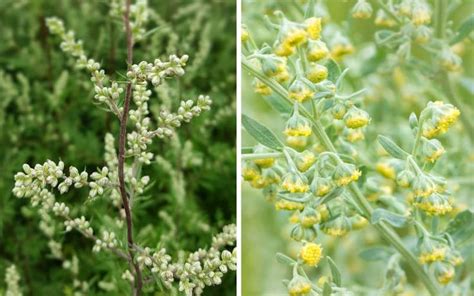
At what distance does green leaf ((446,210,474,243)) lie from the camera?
3.65ft

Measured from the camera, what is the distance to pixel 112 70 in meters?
1.66

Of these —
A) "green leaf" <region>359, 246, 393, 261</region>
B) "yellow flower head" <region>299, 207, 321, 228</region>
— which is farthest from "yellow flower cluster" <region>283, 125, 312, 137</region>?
"green leaf" <region>359, 246, 393, 261</region>

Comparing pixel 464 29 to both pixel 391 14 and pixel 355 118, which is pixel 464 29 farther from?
pixel 355 118

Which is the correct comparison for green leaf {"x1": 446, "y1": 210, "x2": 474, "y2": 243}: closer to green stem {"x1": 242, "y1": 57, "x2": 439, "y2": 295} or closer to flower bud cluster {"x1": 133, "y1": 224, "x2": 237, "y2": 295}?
green stem {"x1": 242, "y1": 57, "x2": 439, "y2": 295}

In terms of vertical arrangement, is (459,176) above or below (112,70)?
below

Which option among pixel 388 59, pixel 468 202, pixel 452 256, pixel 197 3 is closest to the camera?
pixel 452 256

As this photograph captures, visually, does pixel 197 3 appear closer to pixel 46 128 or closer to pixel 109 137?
pixel 46 128

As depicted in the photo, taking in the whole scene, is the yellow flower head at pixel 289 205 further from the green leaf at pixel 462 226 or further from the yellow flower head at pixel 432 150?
the green leaf at pixel 462 226

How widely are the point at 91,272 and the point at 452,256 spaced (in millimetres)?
632

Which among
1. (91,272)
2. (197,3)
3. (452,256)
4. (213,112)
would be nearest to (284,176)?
(452,256)

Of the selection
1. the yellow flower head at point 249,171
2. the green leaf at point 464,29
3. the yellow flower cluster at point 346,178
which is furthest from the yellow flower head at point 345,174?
the green leaf at point 464,29

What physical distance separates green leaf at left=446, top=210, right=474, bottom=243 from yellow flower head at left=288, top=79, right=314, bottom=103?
34 cm

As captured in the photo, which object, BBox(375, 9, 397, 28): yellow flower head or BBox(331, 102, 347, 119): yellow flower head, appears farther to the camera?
BBox(375, 9, 397, 28): yellow flower head

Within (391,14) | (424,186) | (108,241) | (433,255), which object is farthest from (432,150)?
(108,241)
